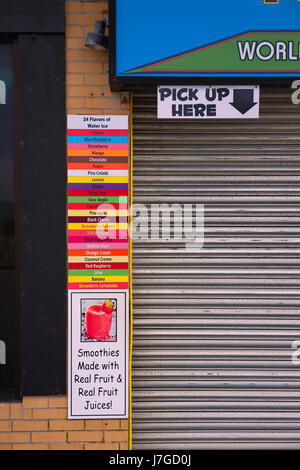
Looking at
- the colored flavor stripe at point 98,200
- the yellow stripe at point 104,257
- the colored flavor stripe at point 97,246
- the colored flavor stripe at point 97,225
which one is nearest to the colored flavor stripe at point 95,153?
the colored flavor stripe at point 98,200

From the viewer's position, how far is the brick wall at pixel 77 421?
418 centimetres

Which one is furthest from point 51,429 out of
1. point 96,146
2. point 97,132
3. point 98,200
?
point 97,132

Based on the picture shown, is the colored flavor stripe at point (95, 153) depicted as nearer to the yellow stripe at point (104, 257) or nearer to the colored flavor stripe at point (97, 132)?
the colored flavor stripe at point (97, 132)

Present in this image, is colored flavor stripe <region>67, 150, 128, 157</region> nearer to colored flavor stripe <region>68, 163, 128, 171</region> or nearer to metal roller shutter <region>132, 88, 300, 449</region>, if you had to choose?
colored flavor stripe <region>68, 163, 128, 171</region>

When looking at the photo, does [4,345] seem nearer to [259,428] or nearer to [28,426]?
[28,426]

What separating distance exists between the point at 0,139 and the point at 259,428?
3.63 meters

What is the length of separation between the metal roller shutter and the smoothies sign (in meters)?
0.21

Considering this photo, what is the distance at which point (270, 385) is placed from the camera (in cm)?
446

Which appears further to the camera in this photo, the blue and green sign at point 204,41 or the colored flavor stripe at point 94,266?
the colored flavor stripe at point 94,266

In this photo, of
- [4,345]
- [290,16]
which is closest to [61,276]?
[4,345]

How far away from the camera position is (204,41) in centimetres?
404

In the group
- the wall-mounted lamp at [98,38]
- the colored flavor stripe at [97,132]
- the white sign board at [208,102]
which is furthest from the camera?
the colored flavor stripe at [97,132]

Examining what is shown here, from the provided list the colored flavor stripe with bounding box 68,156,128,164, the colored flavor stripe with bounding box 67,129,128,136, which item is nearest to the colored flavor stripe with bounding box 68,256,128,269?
the colored flavor stripe with bounding box 68,156,128,164

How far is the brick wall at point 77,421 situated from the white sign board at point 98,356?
0.42 feet
